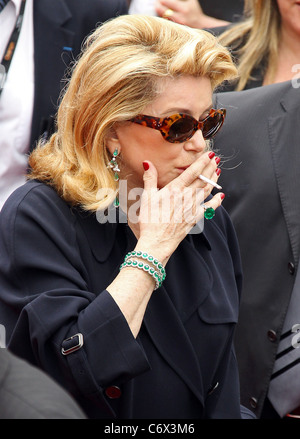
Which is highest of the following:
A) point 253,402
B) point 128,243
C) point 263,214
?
point 128,243

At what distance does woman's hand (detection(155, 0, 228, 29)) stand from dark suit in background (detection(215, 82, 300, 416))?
1105 mm

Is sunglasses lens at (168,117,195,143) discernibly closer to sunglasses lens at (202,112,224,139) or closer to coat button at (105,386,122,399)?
sunglasses lens at (202,112,224,139)

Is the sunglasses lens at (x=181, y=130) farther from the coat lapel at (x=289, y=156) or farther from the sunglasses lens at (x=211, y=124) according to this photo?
the coat lapel at (x=289, y=156)

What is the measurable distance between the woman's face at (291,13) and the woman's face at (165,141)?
49.3 inches

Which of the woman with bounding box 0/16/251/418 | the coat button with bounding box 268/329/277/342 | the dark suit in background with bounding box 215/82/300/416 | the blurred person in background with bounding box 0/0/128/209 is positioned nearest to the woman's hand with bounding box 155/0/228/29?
the blurred person in background with bounding box 0/0/128/209

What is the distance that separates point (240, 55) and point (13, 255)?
185cm

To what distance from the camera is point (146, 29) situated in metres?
2.60

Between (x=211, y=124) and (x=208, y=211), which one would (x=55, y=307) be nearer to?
(x=208, y=211)

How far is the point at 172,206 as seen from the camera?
8.38 ft

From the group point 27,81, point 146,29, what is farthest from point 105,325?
point 27,81

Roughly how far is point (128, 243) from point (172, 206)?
0.20 meters

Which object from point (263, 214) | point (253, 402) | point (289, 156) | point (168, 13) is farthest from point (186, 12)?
point (253, 402)

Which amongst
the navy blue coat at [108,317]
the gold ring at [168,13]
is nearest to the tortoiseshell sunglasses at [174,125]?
the navy blue coat at [108,317]
